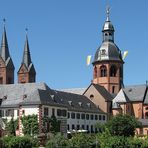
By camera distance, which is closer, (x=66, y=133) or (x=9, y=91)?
(x=66, y=133)

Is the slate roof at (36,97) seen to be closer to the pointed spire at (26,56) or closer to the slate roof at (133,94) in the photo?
the slate roof at (133,94)

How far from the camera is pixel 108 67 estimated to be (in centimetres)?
12656

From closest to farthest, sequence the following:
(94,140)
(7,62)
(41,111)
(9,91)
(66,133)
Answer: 1. (94,140)
2. (41,111)
3. (66,133)
4. (9,91)
5. (7,62)

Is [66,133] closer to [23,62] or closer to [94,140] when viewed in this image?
[94,140]

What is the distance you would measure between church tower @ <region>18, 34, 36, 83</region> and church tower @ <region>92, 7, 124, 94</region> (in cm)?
1851

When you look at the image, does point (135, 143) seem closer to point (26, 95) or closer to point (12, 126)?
point (12, 126)

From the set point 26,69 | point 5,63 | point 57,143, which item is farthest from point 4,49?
point 57,143

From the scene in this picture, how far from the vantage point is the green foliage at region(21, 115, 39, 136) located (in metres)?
88.9

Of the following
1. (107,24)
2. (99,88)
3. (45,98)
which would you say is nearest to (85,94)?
(99,88)

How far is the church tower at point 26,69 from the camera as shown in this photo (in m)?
138

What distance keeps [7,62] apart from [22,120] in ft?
161

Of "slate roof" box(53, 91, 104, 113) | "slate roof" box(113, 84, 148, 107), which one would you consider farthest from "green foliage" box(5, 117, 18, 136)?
"slate roof" box(113, 84, 148, 107)

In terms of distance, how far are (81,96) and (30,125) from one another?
28.1 metres

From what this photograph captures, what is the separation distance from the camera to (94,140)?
6850 cm
